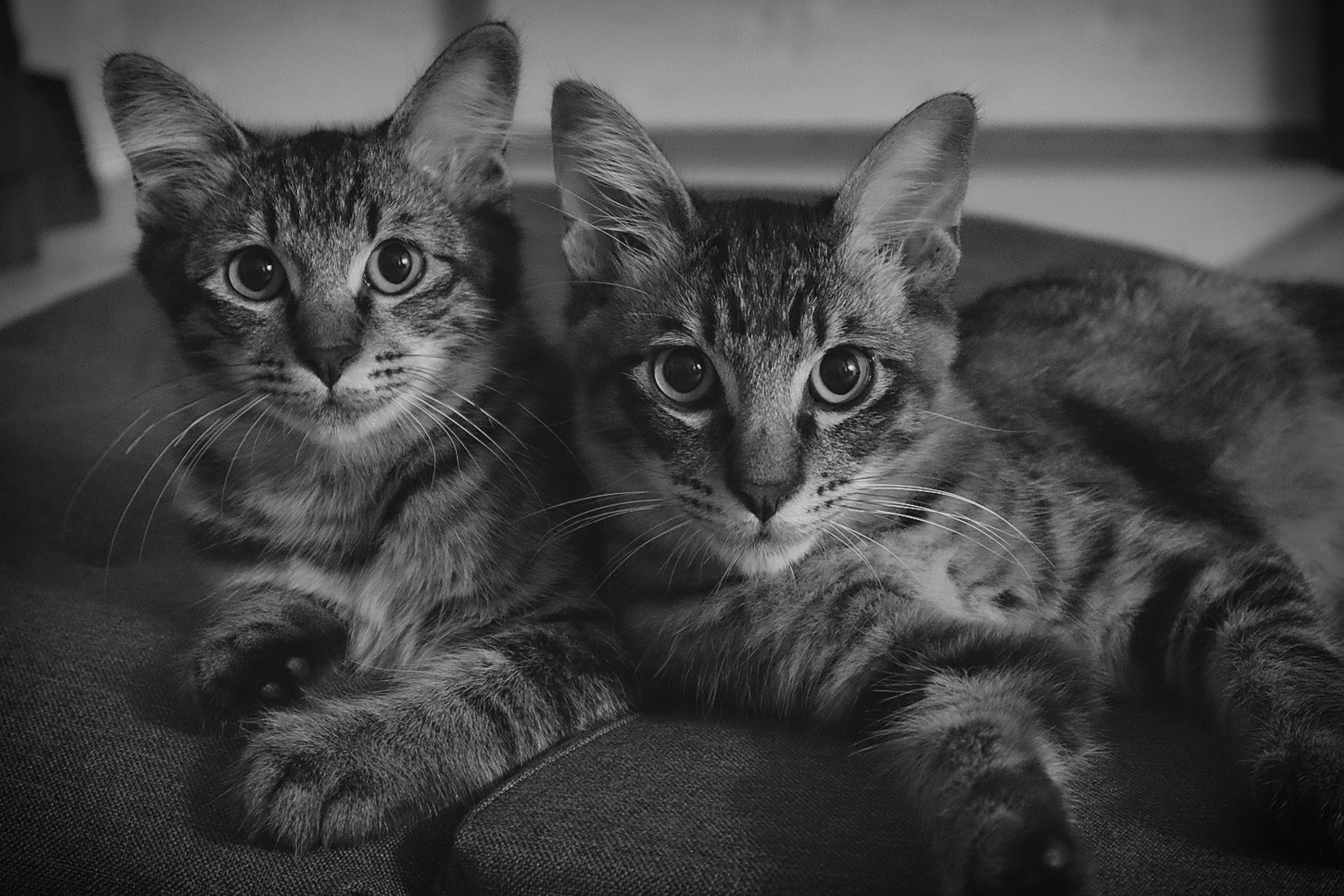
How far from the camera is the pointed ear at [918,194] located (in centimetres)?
105

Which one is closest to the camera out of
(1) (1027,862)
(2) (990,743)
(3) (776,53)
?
(1) (1027,862)

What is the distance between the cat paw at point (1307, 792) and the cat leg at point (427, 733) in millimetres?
616

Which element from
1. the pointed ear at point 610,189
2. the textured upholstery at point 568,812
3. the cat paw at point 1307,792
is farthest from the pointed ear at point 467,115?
the cat paw at point 1307,792

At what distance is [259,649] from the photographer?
3.83ft

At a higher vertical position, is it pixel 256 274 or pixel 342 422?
pixel 256 274

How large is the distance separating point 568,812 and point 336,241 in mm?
641

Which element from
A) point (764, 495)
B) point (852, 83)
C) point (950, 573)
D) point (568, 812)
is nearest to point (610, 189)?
point (764, 495)

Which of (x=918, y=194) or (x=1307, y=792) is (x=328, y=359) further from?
(x=1307, y=792)

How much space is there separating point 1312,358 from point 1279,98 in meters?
1.13

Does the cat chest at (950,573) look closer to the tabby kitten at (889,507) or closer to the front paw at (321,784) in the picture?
the tabby kitten at (889,507)

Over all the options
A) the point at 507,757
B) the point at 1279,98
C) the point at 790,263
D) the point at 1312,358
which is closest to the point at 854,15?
the point at 1279,98

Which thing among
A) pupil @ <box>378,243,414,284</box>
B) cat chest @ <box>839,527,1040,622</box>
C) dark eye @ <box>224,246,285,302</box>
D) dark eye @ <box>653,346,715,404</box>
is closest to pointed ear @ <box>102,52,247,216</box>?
dark eye @ <box>224,246,285,302</box>

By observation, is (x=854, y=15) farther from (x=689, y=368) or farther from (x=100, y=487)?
(x=100, y=487)

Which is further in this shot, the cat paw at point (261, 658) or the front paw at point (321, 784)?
the cat paw at point (261, 658)
